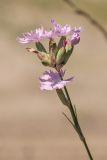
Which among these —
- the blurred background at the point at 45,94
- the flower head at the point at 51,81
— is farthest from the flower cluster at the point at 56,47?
the blurred background at the point at 45,94

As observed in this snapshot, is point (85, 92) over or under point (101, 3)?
under

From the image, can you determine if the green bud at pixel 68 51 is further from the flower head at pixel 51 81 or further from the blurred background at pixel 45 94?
the blurred background at pixel 45 94

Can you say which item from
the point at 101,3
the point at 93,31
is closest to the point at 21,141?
the point at 93,31

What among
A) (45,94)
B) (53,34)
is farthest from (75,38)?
(45,94)

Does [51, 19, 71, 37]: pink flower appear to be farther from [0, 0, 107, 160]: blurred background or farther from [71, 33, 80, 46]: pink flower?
[0, 0, 107, 160]: blurred background

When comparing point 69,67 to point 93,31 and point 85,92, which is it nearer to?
point 85,92

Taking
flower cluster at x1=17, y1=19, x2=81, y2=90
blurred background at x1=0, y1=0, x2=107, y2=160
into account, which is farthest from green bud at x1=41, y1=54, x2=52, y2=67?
blurred background at x1=0, y1=0, x2=107, y2=160
